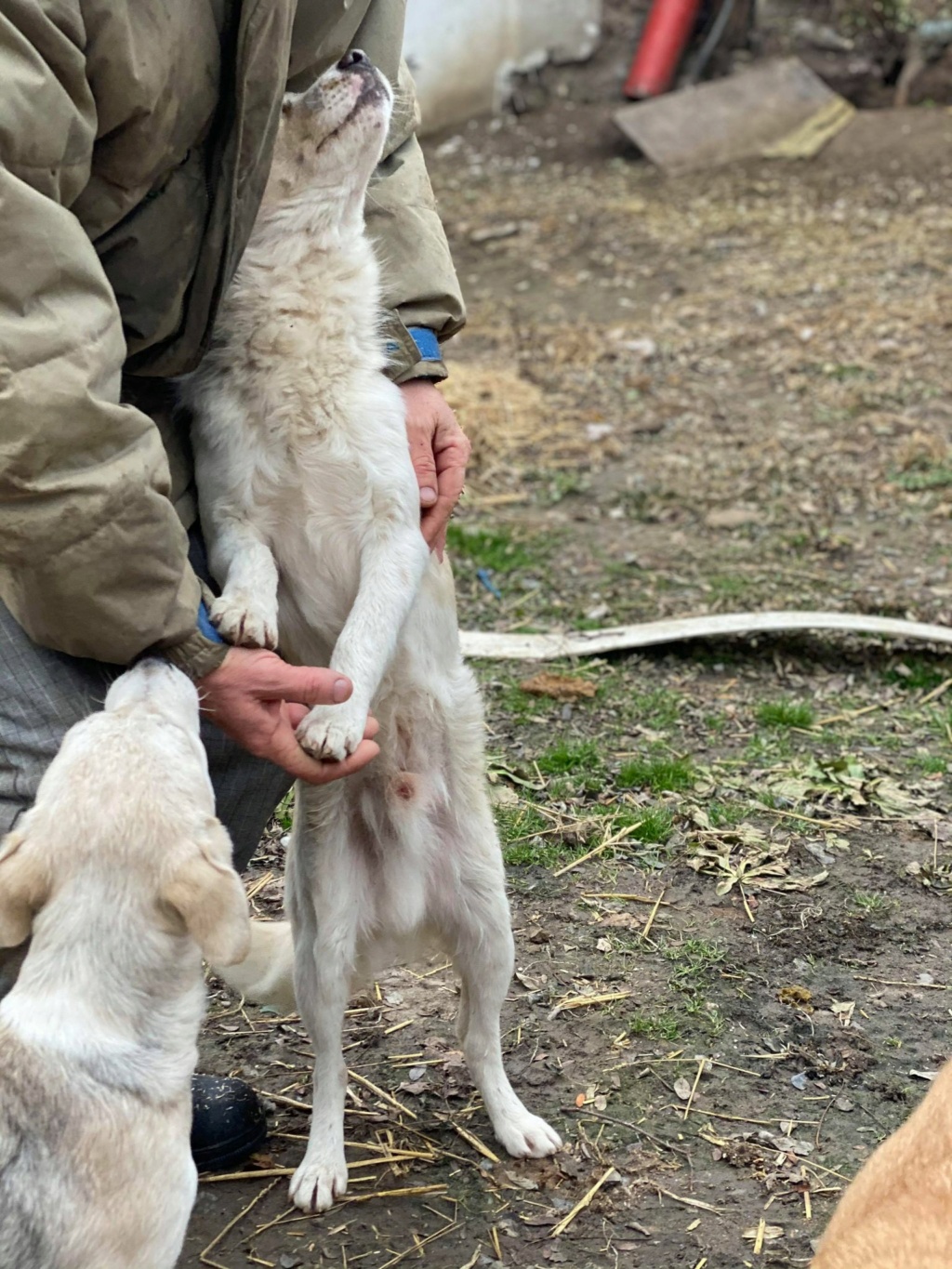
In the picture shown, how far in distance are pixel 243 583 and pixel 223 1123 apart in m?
1.08

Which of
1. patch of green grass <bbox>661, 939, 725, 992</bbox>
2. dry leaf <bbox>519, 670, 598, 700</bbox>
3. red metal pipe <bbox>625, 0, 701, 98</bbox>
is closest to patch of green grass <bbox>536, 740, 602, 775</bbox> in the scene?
dry leaf <bbox>519, 670, 598, 700</bbox>

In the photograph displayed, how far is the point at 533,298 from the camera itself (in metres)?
8.67

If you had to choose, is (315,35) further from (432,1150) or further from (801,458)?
(801,458)

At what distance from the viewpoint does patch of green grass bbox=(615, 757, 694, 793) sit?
4.17 metres

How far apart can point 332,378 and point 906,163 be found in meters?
8.22

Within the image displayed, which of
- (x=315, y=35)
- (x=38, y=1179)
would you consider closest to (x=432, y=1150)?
(x=38, y=1179)

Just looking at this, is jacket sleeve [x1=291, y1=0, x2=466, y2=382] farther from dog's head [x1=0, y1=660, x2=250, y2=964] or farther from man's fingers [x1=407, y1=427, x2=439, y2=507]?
dog's head [x1=0, y1=660, x2=250, y2=964]

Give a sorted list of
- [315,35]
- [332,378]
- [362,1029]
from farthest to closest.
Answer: [362,1029] → [332,378] → [315,35]

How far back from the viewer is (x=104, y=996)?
2141mm

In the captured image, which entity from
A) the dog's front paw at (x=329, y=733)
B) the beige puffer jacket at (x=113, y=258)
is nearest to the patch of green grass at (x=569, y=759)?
the dog's front paw at (x=329, y=733)

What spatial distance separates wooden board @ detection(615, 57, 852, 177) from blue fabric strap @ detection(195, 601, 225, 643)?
8682 mm

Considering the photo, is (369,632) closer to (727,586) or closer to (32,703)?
(32,703)

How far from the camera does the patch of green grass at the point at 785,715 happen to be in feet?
14.8

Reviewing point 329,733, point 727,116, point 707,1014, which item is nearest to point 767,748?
point 707,1014
